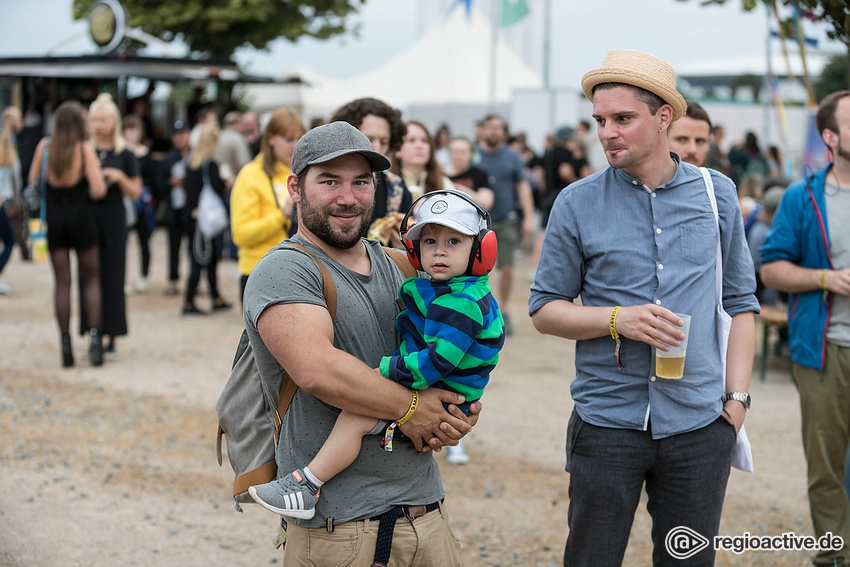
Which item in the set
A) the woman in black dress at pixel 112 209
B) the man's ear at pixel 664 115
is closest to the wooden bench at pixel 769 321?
the man's ear at pixel 664 115

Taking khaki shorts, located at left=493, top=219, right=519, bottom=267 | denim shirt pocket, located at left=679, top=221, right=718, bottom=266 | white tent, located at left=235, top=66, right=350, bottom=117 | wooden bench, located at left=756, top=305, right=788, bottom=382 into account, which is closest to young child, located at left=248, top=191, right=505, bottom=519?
denim shirt pocket, located at left=679, top=221, right=718, bottom=266

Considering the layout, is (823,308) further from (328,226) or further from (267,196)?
(267,196)

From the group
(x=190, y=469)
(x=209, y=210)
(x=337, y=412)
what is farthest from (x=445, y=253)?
(x=209, y=210)

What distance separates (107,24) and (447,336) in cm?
2080

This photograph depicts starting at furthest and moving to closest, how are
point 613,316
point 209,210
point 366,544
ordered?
point 209,210
point 613,316
point 366,544

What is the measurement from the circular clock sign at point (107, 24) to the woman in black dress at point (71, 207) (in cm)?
1388

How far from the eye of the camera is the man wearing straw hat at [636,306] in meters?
3.07

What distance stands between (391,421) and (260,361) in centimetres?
41

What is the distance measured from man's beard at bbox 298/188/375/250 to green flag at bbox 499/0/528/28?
20.9 m

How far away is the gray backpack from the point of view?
9.18 ft

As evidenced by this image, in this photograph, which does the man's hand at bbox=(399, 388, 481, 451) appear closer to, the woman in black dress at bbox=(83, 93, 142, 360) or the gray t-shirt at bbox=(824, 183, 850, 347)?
the gray t-shirt at bbox=(824, 183, 850, 347)

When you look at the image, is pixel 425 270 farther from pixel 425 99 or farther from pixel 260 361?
pixel 425 99

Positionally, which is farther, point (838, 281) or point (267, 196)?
point (267, 196)

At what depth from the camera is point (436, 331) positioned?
2.66 metres
